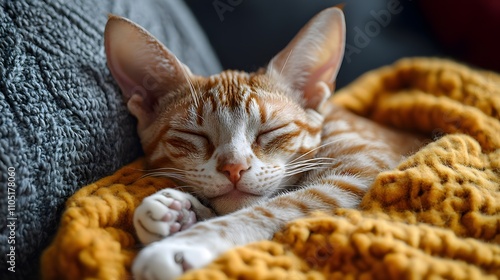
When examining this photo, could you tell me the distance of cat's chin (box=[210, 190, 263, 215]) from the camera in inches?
39.3

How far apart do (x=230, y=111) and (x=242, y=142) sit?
0.08 m

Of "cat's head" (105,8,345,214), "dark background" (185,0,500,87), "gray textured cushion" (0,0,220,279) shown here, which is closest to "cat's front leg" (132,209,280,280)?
"cat's head" (105,8,345,214)

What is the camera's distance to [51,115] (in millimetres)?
918

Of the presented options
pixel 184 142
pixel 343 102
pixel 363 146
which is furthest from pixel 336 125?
pixel 184 142

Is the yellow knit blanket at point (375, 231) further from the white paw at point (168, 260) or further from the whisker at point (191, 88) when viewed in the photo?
the whisker at point (191, 88)

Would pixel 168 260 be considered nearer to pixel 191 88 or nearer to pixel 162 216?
pixel 162 216

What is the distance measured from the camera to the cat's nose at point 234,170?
3.16 feet

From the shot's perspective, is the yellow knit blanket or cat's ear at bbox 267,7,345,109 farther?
cat's ear at bbox 267,7,345,109

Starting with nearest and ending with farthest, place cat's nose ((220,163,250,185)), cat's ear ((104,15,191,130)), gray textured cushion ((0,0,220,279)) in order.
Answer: gray textured cushion ((0,0,220,279))
cat's nose ((220,163,250,185))
cat's ear ((104,15,191,130))

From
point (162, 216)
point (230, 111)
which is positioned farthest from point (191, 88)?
point (162, 216)

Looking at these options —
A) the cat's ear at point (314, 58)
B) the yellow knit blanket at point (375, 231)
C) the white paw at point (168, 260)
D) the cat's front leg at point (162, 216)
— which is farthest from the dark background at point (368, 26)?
the white paw at point (168, 260)

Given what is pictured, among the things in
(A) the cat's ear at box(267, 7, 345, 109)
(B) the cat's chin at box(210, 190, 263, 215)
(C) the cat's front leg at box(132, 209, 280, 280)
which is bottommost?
(B) the cat's chin at box(210, 190, 263, 215)

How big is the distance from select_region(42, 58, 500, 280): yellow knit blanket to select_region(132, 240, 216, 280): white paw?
0.12 ft

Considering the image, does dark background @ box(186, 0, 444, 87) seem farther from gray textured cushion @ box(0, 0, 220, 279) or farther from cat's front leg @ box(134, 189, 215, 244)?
cat's front leg @ box(134, 189, 215, 244)
